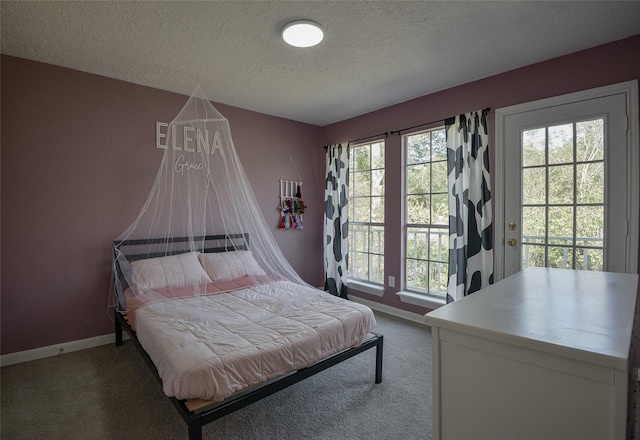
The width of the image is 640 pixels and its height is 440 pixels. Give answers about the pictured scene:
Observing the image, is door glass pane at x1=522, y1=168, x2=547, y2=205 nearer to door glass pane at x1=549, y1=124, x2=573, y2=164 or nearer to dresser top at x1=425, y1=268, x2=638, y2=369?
door glass pane at x1=549, y1=124, x2=573, y2=164

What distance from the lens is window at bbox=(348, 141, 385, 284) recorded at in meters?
4.19

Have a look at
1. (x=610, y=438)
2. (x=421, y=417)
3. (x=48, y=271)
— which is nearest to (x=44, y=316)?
(x=48, y=271)

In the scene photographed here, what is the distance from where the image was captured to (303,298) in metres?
2.64

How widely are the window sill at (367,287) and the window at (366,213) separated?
0.11m

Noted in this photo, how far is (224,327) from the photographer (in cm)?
205

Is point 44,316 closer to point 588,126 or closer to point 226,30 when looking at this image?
point 226,30

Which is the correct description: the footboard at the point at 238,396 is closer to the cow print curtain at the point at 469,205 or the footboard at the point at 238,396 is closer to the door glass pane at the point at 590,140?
the cow print curtain at the point at 469,205

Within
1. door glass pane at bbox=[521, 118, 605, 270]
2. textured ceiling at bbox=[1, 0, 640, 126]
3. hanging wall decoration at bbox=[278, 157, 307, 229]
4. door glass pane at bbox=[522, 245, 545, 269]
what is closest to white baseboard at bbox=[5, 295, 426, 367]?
hanging wall decoration at bbox=[278, 157, 307, 229]

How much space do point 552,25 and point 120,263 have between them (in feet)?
13.1

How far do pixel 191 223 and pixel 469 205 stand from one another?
2.76 meters

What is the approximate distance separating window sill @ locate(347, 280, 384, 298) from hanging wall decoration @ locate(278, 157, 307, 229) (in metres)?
1.11

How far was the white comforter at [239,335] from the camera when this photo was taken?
1.59 m

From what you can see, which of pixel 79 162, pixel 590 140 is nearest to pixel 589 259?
pixel 590 140

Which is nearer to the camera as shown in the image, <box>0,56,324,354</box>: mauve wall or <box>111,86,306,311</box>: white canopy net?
<box>0,56,324,354</box>: mauve wall
